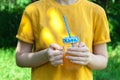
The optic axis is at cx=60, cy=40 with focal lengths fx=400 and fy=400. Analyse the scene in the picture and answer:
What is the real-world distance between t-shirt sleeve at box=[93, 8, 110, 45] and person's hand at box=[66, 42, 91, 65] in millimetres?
220

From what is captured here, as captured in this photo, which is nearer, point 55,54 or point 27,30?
point 55,54

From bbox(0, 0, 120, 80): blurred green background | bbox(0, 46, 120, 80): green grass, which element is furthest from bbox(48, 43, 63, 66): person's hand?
bbox(0, 0, 120, 80): blurred green background

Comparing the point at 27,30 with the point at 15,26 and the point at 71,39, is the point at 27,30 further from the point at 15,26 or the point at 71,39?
the point at 15,26

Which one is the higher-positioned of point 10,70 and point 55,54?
point 55,54

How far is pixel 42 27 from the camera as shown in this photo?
185 cm

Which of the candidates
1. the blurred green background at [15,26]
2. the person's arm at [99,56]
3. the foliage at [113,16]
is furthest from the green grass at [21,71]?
the person's arm at [99,56]

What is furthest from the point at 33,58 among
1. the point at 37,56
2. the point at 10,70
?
the point at 10,70

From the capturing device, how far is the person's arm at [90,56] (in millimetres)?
1690

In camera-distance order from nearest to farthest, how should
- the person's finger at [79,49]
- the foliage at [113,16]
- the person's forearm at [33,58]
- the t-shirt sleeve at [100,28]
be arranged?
the person's finger at [79,49] → the person's forearm at [33,58] → the t-shirt sleeve at [100,28] → the foliage at [113,16]

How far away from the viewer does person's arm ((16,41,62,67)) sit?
169cm

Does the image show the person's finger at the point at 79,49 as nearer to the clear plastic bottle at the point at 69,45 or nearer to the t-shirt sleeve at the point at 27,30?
the clear plastic bottle at the point at 69,45

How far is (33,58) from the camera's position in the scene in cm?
186

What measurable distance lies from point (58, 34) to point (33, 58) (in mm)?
163

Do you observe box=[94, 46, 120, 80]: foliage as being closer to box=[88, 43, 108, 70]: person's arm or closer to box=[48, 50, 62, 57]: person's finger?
box=[88, 43, 108, 70]: person's arm
